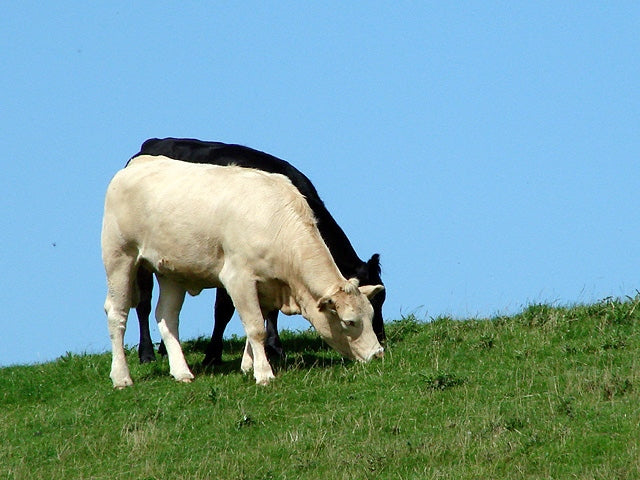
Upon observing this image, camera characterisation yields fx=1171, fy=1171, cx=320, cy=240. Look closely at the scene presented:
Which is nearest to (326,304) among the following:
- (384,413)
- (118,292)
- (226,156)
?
(384,413)

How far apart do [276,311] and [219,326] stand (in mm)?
1104

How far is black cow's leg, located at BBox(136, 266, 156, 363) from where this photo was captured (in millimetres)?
16109

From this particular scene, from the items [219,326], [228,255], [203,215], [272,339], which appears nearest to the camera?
[228,255]

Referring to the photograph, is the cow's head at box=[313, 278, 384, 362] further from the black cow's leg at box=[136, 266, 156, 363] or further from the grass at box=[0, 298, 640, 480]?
the black cow's leg at box=[136, 266, 156, 363]

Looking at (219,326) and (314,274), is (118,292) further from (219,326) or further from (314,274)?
(314,274)

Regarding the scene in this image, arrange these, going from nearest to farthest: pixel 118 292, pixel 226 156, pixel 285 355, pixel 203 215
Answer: pixel 203 215, pixel 118 292, pixel 285 355, pixel 226 156

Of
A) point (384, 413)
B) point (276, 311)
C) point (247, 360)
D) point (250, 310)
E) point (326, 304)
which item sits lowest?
point (247, 360)

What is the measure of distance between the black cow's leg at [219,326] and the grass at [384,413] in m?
0.24

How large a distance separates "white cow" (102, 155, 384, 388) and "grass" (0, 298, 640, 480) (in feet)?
1.70

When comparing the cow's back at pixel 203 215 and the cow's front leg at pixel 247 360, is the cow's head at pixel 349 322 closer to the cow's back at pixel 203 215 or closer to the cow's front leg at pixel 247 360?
the cow's back at pixel 203 215

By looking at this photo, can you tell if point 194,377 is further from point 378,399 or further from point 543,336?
point 543,336

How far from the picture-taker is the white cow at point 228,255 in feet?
44.9

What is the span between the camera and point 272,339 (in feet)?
51.9

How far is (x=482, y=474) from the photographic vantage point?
32.0ft
